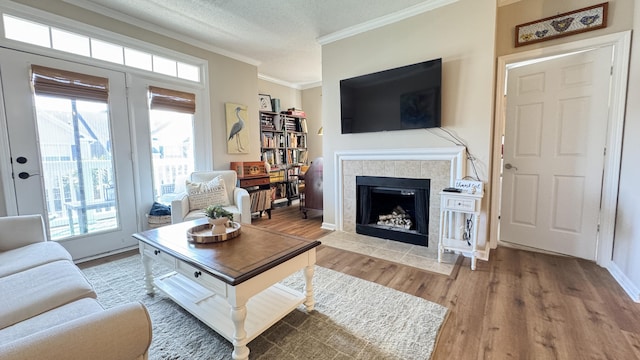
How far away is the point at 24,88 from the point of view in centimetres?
233

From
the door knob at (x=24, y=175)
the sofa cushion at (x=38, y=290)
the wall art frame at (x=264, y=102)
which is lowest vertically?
the sofa cushion at (x=38, y=290)

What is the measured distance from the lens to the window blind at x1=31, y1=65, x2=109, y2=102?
2.37 metres

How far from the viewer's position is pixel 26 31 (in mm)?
2346

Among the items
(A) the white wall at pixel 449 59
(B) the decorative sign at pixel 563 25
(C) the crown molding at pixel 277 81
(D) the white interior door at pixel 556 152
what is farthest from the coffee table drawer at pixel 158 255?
(C) the crown molding at pixel 277 81

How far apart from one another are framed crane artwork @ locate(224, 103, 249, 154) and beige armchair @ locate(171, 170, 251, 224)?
2.70ft

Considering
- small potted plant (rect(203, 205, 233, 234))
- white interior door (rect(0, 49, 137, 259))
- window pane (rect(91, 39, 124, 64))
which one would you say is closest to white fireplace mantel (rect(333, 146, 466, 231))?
small potted plant (rect(203, 205, 233, 234))

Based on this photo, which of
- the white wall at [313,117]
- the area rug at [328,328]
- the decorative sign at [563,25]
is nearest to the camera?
the area rug at [328,328]

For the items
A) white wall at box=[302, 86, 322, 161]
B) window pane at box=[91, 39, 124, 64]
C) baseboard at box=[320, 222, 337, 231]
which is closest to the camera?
window pane at box=[91, 39, 124, 64]

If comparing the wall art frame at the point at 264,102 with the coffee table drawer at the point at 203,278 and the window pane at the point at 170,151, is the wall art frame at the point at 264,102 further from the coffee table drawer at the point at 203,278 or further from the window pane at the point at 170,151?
the coffee table drawer at the point at 203,278

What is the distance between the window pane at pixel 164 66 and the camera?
10.6ft

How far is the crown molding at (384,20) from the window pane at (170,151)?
86.3 inches

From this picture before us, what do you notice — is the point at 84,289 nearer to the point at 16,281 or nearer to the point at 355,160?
the point at 16,281

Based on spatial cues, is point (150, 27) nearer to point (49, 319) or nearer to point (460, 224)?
point (49, 319)

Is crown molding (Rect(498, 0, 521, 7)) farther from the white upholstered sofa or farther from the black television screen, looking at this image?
the white upholstered sofa
